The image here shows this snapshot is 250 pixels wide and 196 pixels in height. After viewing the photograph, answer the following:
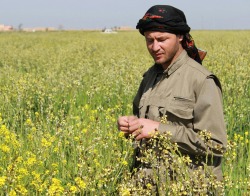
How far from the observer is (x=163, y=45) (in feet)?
9.54

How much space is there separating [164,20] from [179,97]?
54cm

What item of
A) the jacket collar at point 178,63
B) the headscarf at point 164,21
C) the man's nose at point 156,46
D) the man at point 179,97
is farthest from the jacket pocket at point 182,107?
the headscarf at point 164,21

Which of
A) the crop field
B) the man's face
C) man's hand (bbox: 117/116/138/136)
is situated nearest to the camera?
the crop field

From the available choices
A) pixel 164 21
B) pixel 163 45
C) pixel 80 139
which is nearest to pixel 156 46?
pixel 163 45

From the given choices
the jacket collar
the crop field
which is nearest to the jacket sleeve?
the crop field

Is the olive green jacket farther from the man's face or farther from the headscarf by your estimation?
the headscarf

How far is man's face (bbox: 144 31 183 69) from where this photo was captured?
2.91 m

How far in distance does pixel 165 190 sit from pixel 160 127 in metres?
0.40

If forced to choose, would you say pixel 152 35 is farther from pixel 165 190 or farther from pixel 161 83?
pixel 165 190

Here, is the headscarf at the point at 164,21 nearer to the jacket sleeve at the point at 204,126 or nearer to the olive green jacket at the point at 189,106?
the olive green jacket at the point at 189,106

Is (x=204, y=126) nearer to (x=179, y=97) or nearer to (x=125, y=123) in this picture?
(x=179, y=97)

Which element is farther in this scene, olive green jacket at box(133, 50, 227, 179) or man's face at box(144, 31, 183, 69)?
man's face at box(144, 31, 183, 69)

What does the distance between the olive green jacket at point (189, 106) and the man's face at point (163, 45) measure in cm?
6

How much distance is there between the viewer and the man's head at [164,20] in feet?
9.37
